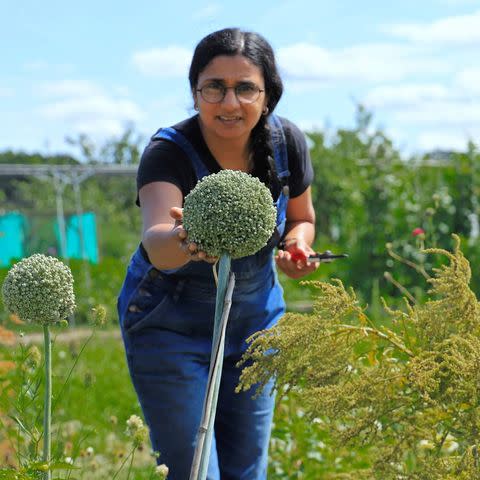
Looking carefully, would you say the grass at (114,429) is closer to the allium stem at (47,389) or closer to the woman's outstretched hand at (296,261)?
the allium stem at (47,389)

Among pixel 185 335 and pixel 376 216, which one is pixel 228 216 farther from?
pixel 376 216

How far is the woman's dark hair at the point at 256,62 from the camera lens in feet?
8.51

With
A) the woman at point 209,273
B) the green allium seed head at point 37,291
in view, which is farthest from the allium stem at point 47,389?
the woman at point 209,273

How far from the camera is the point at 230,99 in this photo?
2496 millimetres

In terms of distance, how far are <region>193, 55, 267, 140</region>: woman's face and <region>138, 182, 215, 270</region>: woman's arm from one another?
8.3 inches

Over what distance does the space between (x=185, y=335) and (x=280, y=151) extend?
0.61 m

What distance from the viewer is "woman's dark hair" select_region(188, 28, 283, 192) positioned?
8.51 feet

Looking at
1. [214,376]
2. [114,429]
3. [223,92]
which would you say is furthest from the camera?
[114,429]

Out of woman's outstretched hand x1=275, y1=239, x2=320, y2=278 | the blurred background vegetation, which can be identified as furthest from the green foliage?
the blurred background vegetation

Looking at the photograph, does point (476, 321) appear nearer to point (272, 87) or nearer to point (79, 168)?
point (272, 87)

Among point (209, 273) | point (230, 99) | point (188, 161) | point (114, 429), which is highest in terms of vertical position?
point (230, 99)

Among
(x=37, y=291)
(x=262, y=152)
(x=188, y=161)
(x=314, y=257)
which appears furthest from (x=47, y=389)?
(x=262, y=152)

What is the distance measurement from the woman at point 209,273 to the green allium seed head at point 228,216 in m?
0.58

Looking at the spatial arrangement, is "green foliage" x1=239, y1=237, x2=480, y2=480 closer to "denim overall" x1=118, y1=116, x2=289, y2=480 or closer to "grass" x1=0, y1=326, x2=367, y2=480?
"grass" x1=0, y1=326, x2=367, y2=480
